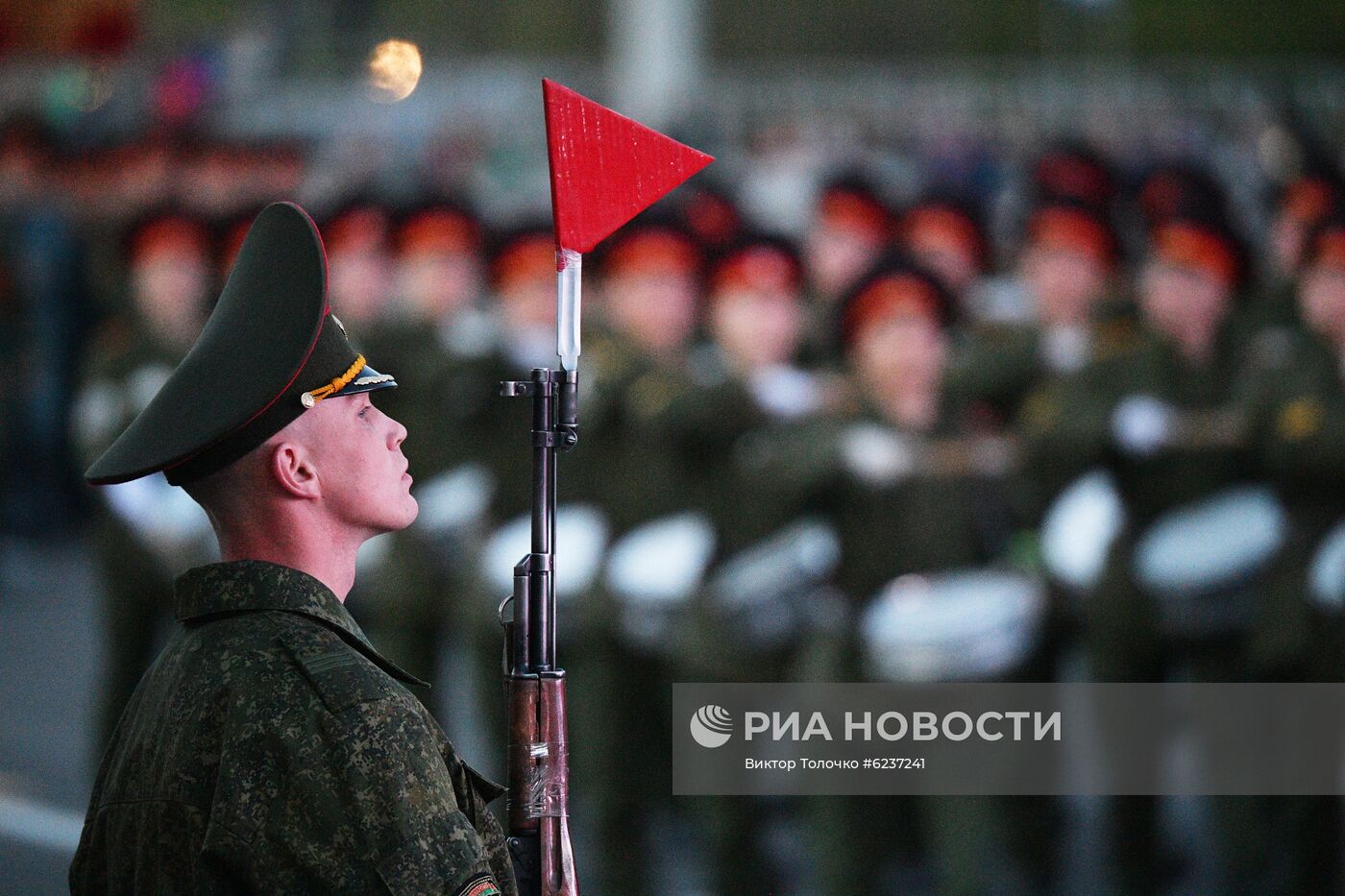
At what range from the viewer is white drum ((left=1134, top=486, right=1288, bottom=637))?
400 cm

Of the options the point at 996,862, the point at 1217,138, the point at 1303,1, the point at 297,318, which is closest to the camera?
the point at 297,318

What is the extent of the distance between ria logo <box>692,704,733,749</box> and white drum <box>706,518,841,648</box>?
6.8 inches

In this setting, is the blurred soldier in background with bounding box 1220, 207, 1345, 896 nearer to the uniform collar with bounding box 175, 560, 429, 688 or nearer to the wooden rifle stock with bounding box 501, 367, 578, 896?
the wooden rifle stock with bounding box 501, 367, 578, 896

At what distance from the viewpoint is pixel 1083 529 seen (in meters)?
4.18

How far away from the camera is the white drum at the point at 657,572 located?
422 cm

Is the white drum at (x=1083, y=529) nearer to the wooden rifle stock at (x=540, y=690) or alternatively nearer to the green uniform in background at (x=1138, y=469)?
the green uniform in background at (x=1138, y=469)

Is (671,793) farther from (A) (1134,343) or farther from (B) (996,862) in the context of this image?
(A) (1134,343)

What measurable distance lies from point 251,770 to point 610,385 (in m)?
3.10

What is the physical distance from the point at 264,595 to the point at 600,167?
598 mm

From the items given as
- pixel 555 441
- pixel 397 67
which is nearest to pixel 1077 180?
pixel 397 67

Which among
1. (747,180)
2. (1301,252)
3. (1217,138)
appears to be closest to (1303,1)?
(1217,138)

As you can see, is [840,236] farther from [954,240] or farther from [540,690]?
[540,690]

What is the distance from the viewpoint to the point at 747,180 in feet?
33.5

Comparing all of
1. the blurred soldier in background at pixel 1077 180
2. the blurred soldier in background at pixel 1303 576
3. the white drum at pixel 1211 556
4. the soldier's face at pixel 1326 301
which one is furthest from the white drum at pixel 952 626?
the blurred soldier in background at pixel 1077 180
